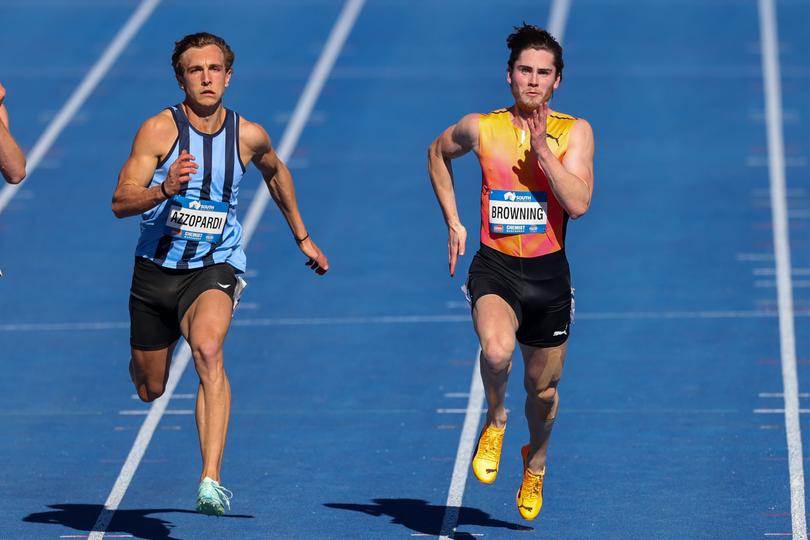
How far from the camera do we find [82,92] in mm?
18812

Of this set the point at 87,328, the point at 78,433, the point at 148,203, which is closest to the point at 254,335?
the point at 87,328

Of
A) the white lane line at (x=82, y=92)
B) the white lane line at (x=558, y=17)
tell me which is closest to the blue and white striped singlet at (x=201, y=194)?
the white lane line at (x=82, y=92)

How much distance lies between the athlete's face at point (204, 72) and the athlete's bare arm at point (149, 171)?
17 centimetres

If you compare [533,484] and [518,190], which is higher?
[518,190]

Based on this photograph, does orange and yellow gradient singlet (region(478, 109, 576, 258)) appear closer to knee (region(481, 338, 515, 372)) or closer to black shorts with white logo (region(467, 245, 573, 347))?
black shorts with white logo (region(467, 245, 573, 347))

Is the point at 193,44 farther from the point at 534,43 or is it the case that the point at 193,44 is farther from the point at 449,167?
the point at 534,43

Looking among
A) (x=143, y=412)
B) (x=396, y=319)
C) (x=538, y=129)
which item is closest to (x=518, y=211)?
(x=538, y=129)

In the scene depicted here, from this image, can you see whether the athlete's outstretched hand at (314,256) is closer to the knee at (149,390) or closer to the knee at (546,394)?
the knee at (149,390)

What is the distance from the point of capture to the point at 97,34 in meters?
20.5

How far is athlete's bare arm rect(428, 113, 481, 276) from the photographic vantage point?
8156mm

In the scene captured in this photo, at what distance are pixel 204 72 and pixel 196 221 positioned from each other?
65cm

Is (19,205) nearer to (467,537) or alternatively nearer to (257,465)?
(257,465)

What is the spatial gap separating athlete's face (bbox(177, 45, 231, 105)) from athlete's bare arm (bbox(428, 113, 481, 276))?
3.30ft

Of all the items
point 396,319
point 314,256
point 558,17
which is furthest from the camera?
point 558,17
